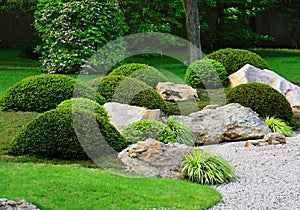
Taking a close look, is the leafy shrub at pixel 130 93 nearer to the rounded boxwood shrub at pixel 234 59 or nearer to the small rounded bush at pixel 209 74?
the small rounded bush at pixel 209 74

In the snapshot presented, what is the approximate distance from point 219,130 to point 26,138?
11.6 feet

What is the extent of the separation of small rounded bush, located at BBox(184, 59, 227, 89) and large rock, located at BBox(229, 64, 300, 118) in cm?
24

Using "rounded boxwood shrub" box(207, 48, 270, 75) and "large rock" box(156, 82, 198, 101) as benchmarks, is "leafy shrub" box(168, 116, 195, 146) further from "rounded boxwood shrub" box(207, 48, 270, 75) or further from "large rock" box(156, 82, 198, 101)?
"rounded boxwood shrub" box(207, 48, 270, 75)

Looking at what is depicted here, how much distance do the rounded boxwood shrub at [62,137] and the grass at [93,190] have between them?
70 cm

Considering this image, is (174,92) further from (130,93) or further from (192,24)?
(192,24)

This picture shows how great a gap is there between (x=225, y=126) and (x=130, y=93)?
182 cm

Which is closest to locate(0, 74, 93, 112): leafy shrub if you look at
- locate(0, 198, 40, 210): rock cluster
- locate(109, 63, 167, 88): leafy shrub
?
locate(109, 63, 167, 88): leafy shrub

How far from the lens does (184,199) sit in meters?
6.28

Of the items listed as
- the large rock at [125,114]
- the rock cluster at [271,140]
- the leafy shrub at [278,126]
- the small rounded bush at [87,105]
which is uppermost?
the small rounded bush at [87,105]

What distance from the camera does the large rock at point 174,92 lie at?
1204cm

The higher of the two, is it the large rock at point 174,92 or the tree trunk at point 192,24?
the tree trunk at point 192,24

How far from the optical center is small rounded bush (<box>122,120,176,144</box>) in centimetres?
877

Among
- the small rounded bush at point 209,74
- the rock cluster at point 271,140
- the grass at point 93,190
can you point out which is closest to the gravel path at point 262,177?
the rock cluster at point 271,140

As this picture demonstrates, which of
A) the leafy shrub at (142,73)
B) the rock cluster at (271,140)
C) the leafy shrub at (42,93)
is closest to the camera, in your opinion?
the rock cluster at (271,140)
